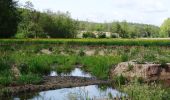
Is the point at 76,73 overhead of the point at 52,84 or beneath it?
beneath

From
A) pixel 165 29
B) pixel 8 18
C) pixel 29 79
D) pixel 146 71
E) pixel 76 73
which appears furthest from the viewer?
pixel 165 29

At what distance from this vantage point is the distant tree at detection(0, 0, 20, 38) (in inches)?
2586

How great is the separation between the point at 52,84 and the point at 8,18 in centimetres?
5274

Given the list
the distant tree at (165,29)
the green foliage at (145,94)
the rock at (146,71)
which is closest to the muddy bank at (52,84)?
the rock at (146,71)

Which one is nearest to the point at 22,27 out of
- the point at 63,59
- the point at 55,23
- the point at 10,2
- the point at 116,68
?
the point at 55,23

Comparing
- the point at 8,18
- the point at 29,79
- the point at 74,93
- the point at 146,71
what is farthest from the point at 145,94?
the point at 8,18

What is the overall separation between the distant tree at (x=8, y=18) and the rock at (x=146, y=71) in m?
49.0

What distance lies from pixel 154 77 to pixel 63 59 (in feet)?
32.9

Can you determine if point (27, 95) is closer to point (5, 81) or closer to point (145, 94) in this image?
point (5, 81)

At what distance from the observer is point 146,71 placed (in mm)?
18172

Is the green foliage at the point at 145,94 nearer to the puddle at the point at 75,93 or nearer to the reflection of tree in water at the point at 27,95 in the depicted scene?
the puddle at the point at 75,93

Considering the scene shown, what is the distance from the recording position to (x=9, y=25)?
226 feet

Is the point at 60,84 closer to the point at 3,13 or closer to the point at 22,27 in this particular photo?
the point at 3,13

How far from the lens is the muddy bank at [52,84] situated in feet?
47.6
